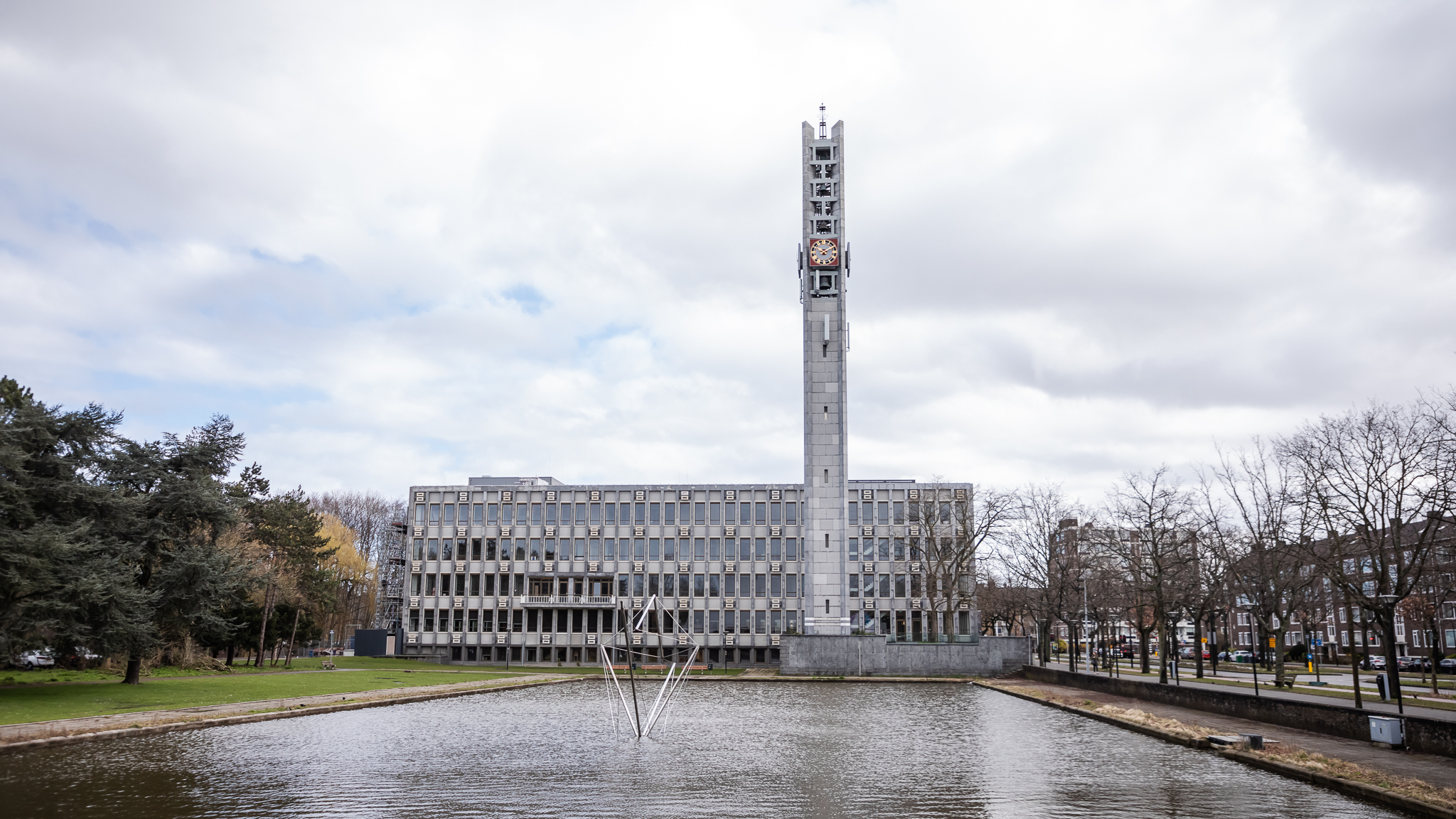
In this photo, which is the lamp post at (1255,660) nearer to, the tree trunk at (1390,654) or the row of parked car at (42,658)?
the tree trunk at (1390,654)

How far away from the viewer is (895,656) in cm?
8075

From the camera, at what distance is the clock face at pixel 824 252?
8862 centimetres

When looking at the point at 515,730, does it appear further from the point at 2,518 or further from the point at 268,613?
the point at 268,613

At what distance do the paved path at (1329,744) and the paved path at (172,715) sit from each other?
116ft

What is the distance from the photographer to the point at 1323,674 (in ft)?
269

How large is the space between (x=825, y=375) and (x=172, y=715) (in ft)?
198

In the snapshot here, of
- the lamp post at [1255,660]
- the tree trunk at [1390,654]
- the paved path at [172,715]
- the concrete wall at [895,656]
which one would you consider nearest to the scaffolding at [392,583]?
the concrete wall at [895,656]

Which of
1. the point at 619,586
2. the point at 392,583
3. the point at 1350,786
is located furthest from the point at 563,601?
the point at 1350,786

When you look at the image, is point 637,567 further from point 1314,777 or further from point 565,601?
point 1314,777

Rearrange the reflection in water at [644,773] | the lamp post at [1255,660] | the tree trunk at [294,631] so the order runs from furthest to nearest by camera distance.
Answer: the tree trunk at [294,631] → the lamp post at [1255,660] → the reflection in water at [644,773]

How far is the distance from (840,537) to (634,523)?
3044cm

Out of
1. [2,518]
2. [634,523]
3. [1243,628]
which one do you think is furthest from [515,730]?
[1243,628]

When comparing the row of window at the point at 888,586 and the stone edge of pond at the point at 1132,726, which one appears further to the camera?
the row of window at the point at 888,586

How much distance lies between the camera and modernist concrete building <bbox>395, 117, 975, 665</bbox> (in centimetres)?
10300
